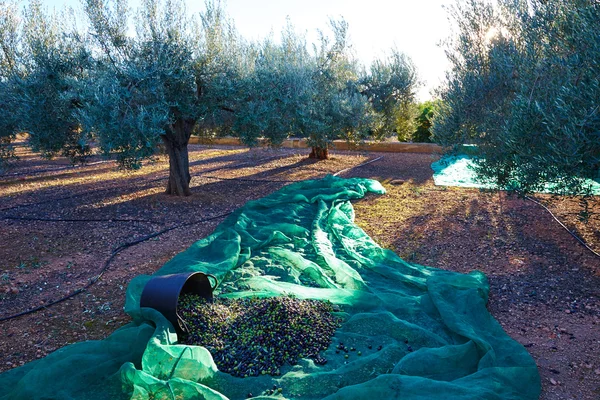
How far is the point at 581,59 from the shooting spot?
5242 mm

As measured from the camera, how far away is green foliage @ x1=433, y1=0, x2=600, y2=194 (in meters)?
4.98

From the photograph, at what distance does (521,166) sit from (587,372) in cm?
276

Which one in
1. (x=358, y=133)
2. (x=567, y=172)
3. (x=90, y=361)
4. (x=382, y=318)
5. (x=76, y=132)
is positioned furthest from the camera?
(x=358, y=133)

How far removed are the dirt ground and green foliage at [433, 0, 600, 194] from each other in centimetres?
120

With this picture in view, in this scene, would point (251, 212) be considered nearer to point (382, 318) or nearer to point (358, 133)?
point (382, 318)

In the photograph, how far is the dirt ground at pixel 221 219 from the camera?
183 inches

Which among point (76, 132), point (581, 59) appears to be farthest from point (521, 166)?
point (76, 132)

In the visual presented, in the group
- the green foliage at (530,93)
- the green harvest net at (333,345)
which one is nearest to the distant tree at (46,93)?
the green harvest net at (333,345)

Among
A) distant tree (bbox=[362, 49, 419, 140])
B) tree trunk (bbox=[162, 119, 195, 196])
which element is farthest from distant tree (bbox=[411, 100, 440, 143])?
tree trunk (bbox=[162, 119, 195, 196])

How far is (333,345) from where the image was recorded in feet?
14.0

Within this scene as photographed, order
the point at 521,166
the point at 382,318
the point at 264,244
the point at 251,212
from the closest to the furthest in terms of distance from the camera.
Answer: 1. the point at 382,318
2. the point at 521,166
3. the point at 264,244
4. the point at 251,212

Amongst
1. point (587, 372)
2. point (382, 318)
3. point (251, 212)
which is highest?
point (251, 212)

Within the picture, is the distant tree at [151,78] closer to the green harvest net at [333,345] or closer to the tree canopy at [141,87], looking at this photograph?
the tree canopy at [141,87]

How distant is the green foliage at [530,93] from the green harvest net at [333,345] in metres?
1.72
